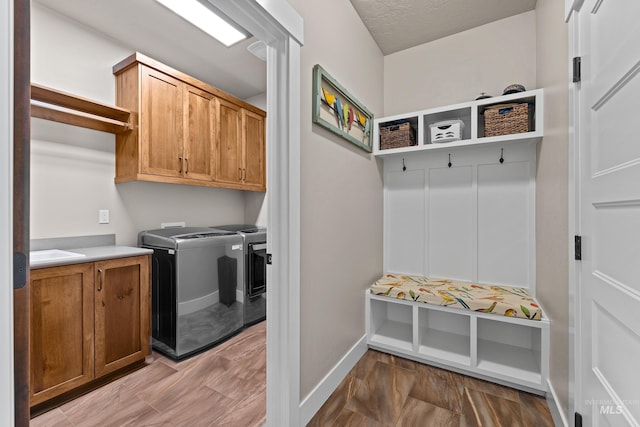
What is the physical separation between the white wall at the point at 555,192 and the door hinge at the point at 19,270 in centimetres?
198

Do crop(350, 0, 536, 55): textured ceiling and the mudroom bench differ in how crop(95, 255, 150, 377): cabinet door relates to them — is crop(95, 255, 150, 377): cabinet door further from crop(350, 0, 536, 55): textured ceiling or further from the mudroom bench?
crop(350, 0, 536, 55): textured ceiling

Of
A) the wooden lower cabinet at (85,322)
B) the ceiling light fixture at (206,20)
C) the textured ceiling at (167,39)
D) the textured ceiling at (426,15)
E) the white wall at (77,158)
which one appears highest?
the textured ceiling at (426,15)

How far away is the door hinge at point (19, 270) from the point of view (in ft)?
1.92

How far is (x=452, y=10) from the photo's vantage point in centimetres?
216

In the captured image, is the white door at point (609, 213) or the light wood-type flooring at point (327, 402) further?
the light wood-type flooring at point (327, 402)

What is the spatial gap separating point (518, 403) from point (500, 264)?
96 cm

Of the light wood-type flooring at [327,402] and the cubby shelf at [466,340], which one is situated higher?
the cubby shelf at [466,340]

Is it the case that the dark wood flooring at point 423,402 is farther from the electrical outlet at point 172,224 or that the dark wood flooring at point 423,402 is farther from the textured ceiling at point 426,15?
the textured ceiling at point 426,15

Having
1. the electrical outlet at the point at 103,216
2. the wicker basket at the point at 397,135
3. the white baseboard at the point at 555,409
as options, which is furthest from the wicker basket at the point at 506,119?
the electrical outlet at the point at 103,216

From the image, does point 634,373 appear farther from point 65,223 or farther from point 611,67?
point 65,223

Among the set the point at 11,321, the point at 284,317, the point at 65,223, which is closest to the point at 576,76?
the point at 284,317

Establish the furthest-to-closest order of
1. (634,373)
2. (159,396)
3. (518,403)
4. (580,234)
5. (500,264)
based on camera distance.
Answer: (500,264)
(159,396)
(518,403)
(580,234)
(634,373)

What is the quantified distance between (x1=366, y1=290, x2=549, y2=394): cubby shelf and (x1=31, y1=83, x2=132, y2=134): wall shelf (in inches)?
97.2

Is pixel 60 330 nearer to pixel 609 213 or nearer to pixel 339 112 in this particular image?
pixel 339 112
